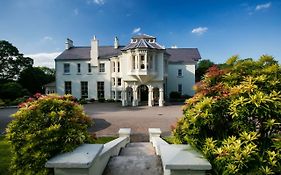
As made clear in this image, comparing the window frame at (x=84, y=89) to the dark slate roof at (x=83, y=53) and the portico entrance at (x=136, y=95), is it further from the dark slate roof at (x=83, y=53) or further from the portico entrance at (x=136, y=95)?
the portico entrance at (x=136, y=95)

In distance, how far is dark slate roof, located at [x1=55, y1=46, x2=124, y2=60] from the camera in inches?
1171

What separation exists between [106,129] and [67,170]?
8824 mm

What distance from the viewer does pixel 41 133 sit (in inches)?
132

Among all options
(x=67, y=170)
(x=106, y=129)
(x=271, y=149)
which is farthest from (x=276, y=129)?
(x=106, y=129)

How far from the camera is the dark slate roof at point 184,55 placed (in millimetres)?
31873

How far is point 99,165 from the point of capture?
3439 mm

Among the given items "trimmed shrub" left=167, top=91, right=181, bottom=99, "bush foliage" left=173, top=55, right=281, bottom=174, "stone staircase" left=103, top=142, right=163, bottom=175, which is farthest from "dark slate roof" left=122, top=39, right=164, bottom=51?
"bush foliage" left=173, top=55, right=281, bottom=174

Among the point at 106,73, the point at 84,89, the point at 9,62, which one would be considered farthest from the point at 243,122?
the point at 9,62

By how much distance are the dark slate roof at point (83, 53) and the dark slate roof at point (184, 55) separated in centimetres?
1055

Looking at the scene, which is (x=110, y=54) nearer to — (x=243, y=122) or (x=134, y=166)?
(x=134, y=166)

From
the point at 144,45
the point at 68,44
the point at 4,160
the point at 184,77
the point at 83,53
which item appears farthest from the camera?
the point at 68,44

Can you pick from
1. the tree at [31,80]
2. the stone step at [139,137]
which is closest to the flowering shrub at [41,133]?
the stone step at [139,137]

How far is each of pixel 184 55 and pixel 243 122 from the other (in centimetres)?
3182

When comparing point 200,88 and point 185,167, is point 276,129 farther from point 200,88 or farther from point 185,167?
point 185,167
